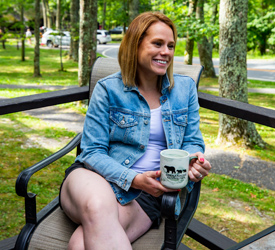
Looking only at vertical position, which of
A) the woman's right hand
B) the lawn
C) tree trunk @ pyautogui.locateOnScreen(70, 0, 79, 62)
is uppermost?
tree trunk @ pyautogui.locateOnScreen(70, 0, 79, 62)

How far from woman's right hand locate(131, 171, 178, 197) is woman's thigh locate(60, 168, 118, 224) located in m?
0.14

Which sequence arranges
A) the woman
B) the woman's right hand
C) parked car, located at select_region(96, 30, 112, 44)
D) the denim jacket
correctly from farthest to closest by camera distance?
parked car, located at select_region(96, 30, 112, 44)
the denim jacket
the woman
the woman's right hand

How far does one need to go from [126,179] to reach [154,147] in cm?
34

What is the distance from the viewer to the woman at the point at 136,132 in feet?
Answer: 5.81

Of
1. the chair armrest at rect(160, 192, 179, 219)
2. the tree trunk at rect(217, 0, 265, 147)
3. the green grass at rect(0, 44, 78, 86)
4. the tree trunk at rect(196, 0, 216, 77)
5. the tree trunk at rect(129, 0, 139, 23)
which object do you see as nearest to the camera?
the chair armrest at rect(160, 192, 179, 219)

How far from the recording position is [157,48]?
2.02 m

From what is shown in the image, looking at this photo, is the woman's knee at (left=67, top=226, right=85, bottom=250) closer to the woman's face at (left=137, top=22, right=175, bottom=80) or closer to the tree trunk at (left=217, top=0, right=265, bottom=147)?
the woman's face at (left=137, top=22, right=175, bottom=80)

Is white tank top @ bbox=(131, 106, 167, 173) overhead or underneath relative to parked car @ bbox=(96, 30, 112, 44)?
underneath

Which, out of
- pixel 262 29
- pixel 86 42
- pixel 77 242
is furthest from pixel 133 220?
pixel 262 29

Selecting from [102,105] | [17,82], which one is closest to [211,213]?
[102,105]

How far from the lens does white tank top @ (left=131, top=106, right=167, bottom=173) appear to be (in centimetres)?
202

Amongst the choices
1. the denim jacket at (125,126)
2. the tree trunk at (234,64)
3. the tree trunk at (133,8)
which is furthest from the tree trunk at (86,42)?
the denim jacket at (125,126)

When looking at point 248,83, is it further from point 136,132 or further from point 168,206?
point 168,206

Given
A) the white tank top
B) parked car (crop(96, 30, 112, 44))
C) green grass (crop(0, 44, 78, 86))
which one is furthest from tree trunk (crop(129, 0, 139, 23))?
parked car (crop(96, 30, 112, 44))
